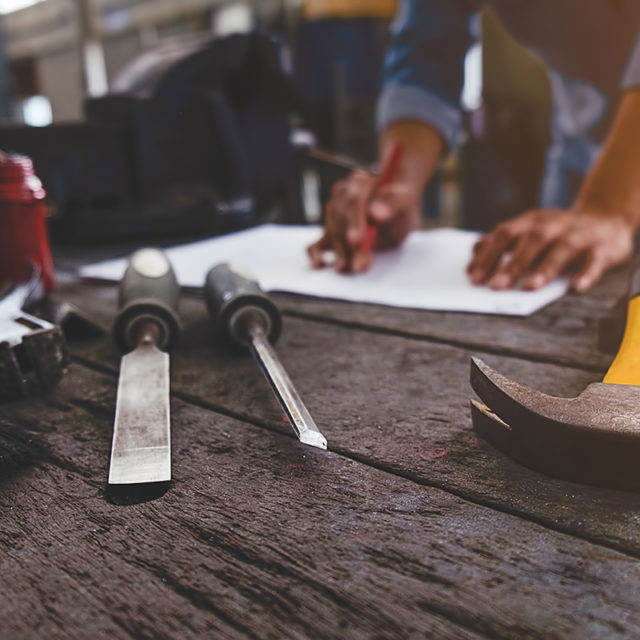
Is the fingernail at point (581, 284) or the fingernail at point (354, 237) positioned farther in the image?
the fingernail at point (354, 237)

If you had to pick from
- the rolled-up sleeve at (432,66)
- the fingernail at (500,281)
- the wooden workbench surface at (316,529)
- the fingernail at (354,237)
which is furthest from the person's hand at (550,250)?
the rolled-up sleeve at (432,66)

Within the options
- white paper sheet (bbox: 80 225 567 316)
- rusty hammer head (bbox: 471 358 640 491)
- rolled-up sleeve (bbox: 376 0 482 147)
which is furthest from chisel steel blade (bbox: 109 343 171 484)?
rolled-up sleeve (bbox: 376 0 482 147)

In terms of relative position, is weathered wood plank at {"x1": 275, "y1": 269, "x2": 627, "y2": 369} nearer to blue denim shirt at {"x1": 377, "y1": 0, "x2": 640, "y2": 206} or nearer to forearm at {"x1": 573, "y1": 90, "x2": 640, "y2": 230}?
forearm at {"x1": 573, "y1": 90, "x2": 640, "y2": 230}

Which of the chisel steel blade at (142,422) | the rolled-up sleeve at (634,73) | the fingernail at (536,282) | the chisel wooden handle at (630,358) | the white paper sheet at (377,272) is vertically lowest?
the white paper sheet at (377,272)

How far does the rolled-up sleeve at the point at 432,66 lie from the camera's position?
1297mm

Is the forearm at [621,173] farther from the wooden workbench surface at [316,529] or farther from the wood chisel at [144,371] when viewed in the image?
the wood chisel at [144,371]

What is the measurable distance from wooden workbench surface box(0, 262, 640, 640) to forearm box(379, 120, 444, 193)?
782 mm

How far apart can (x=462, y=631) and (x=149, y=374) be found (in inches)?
11.6

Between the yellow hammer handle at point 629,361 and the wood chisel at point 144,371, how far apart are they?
0.92ft

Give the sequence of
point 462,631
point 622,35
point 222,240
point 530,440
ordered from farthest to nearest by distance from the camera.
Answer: point 622,35 → point 222,240 → point 530,440 → point 462,631

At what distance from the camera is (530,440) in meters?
0.34

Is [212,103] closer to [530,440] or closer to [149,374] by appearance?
[149,374]

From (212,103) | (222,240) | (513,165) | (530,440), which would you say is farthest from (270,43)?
(530,440)

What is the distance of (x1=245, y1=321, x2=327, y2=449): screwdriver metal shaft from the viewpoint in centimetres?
35
